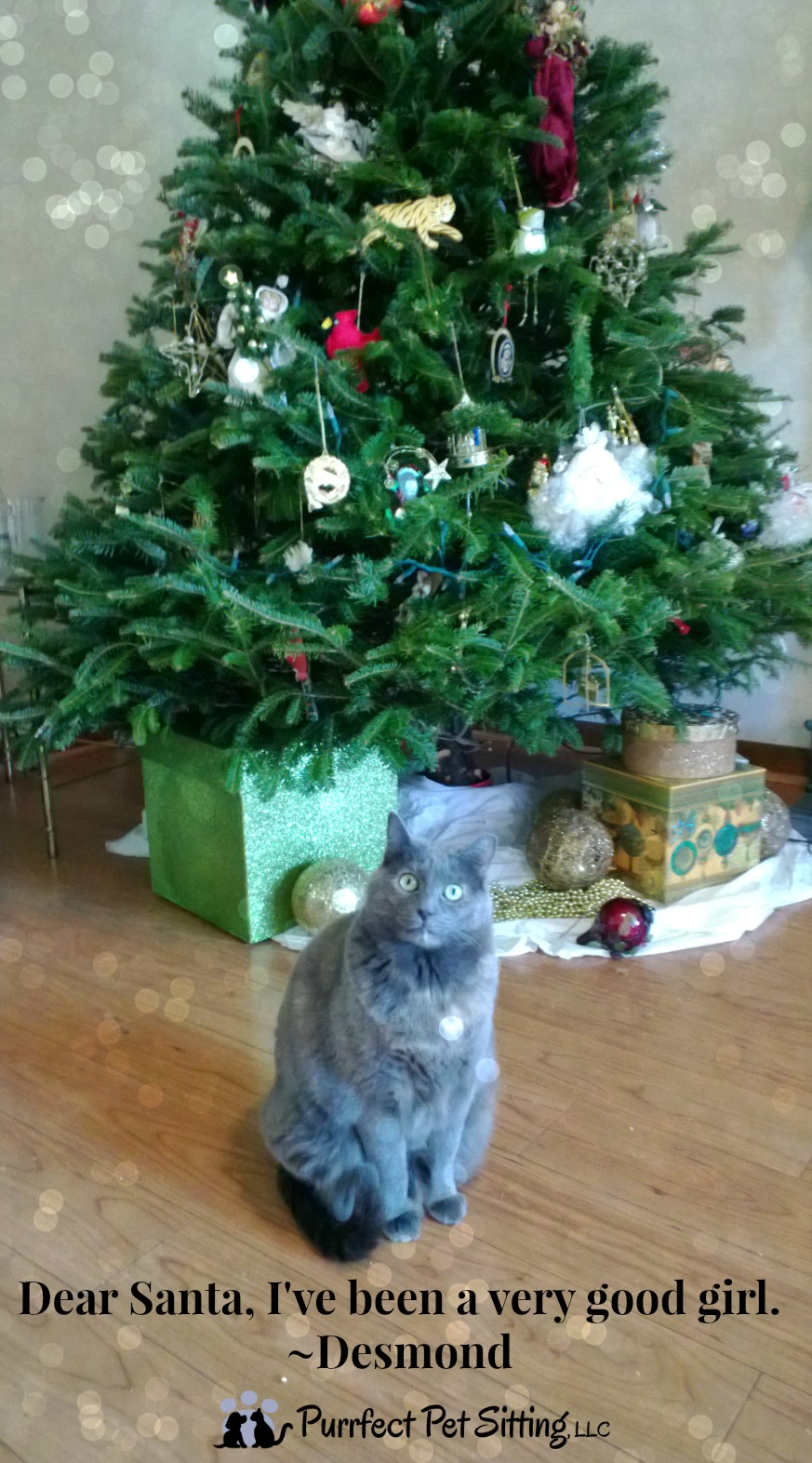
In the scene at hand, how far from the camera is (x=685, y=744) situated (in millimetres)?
1497

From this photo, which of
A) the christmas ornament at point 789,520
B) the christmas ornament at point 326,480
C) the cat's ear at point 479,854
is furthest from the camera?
the christmas ornament at point 789,520

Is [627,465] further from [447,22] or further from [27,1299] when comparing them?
[27,1299]

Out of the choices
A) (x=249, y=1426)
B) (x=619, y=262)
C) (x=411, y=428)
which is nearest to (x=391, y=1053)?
(x=249, y=1426)

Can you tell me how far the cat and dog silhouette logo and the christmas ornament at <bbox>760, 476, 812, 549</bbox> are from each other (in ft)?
4.19

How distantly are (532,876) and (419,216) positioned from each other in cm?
98

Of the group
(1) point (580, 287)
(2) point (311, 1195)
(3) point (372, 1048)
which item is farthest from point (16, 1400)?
(1) point (580, 287)

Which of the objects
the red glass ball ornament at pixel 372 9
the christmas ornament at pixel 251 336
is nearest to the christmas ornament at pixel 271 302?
the christmas ornament at pixel 251 336

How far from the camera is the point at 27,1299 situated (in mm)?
814

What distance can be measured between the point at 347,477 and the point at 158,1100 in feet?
2.54

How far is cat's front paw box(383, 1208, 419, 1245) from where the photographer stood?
846 mm

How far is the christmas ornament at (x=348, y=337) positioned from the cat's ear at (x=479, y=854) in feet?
2.52

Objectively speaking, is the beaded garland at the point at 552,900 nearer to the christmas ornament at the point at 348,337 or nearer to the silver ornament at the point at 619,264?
the christmas ornament at the point at 348,337

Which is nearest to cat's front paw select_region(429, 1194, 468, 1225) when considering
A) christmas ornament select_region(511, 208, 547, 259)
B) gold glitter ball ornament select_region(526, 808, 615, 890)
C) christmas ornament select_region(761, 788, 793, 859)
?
gold glitter ball ornament select_region(526, 808, 615, 890)

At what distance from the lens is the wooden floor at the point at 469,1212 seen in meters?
0.71
